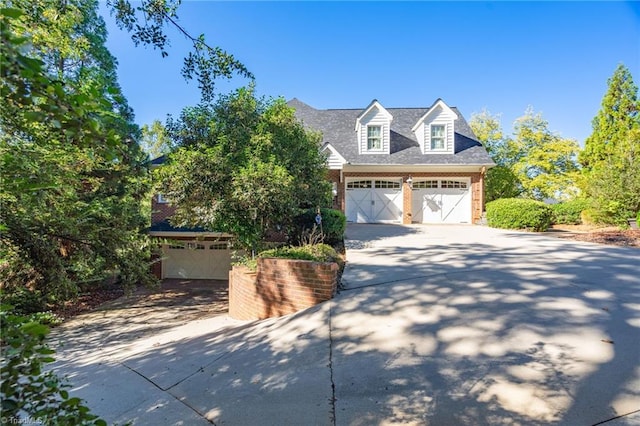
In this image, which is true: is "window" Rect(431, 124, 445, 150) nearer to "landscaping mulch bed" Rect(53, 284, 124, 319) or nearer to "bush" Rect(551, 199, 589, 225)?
"bush" Rect(551, 199, 589, 225)

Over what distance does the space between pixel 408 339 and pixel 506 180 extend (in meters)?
22.2

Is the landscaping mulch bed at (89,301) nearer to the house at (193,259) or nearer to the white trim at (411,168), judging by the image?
the house at (193,259)

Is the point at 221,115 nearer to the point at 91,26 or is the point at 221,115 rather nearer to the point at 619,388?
the point at 619,388

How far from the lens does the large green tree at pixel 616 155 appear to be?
13016 mm

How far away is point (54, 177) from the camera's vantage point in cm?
511

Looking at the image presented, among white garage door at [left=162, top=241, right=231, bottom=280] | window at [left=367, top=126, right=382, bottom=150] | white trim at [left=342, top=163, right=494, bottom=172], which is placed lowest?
white garage door at [left=162, top=241, right=231, bottom=280]

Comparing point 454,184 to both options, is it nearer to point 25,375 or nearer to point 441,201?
point 441,201

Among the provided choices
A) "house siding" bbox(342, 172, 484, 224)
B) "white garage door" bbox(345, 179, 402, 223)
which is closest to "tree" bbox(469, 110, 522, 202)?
"house siding" bbox(342, 172, 484, 224)

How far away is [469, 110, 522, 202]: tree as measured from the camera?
22.1m

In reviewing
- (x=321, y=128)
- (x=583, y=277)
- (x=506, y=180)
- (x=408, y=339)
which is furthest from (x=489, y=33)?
(x=506, y=180)

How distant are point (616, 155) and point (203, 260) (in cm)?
2010

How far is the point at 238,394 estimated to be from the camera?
3254mm

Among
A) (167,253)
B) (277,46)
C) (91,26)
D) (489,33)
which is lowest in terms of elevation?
(167,253)

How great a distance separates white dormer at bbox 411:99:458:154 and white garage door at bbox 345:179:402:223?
9.28ft
